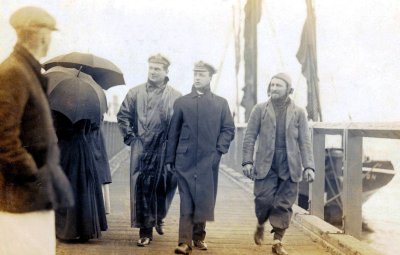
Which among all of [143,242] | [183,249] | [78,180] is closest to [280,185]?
[183,249]

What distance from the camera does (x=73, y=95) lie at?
4.45m

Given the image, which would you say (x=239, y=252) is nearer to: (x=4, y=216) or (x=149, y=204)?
Answer: (x=149, y=204)

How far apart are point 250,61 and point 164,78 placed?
5875mm

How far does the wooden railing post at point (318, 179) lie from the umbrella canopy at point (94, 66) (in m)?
2.09

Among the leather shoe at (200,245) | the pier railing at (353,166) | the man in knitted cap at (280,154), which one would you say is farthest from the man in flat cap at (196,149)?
the pier railing at (353,166)

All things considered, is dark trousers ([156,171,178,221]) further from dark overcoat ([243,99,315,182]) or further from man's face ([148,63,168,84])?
man's face ([148,63,168,84])

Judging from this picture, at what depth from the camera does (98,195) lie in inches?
195

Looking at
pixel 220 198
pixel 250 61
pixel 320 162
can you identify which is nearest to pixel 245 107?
pixel 250 61

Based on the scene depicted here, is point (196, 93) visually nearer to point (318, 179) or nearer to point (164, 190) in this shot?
point (164, 190)

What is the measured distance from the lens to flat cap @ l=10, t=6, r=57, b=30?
274 centimetres

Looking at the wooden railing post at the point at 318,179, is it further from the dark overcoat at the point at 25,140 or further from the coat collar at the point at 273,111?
the dark overcoat at the point at 25,140

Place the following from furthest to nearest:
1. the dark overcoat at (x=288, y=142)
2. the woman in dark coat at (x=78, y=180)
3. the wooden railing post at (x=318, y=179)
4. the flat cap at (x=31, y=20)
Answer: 1. the wooden railing post at (x=318, y=179)
2. the dark overcoat at (x=288, y=142)
3. the woman in dark coat at (x=78, y=180)
4. the flat cap at (x=31, y=20)

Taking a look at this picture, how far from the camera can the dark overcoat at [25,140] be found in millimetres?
2545

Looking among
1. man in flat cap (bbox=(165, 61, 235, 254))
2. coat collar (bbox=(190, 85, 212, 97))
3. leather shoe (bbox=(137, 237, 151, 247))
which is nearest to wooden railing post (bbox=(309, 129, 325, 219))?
man in flat cap (bbox=(165, 61, 235, 254))
